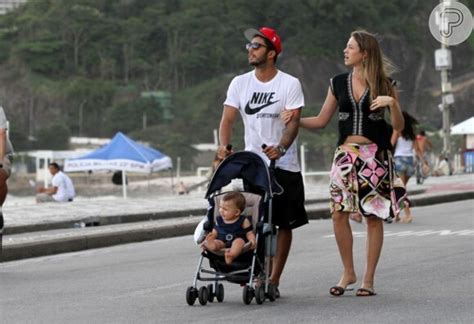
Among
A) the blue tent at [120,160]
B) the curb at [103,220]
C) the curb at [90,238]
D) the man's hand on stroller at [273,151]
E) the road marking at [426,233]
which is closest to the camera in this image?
the man's hand on stroller at [273,151]

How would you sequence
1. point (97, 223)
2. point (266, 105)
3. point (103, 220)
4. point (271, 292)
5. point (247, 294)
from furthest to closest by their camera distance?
point (103, 220)
point (97, 223)
point (266, 105)
point (271, 292)
point (247, 294)

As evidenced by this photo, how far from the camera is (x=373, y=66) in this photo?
35.7 ft

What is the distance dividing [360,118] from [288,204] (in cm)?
78

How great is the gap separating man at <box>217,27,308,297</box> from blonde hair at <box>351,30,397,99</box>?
0.50m

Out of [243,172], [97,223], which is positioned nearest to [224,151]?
[243,172]

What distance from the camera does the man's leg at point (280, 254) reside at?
36.3 feet

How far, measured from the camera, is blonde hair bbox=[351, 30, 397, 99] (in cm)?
1085

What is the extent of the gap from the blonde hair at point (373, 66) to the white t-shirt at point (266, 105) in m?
0.49

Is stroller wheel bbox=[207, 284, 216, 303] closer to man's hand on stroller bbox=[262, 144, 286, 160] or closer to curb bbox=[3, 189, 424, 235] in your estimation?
man's hand on stroller bbox=[262, 144, 286, 160]

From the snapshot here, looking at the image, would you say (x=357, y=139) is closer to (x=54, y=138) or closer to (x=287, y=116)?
(x=287, y=116)

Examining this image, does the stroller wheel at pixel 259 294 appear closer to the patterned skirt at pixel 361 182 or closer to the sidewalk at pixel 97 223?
the patterned skirt at pixel 361 182

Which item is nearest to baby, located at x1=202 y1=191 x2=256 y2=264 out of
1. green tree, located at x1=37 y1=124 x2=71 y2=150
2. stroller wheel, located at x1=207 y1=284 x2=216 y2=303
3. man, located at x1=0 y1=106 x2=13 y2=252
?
stroller wheel, located at x1=207 y1=284 x2=216 y2=303

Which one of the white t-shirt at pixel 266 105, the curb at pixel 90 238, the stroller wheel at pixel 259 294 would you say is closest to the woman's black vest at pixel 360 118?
the white t-shirt at pixel 266 105

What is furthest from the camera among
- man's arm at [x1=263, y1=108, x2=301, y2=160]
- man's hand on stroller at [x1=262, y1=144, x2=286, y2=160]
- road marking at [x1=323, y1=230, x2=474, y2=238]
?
road marking at [x1=323, y1=230, x2=474, y2=238]
